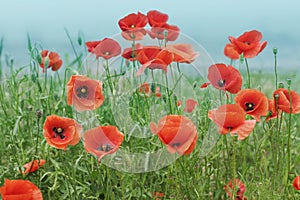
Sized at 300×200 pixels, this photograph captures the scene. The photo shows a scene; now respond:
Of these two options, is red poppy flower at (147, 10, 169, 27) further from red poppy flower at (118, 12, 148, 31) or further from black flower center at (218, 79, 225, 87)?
black flower center at (218, 79, 225, 87)

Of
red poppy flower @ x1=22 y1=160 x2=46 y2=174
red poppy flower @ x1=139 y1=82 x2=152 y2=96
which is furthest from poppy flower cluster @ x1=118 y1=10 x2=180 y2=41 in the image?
red poppy flower @ x1=22 y1=160 x2=46 y2=174

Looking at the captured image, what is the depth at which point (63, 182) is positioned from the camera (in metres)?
1.66

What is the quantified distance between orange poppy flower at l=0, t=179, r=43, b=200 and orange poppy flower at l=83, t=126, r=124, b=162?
0.20 m

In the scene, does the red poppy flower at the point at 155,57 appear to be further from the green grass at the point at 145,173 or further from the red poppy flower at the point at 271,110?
the red poppy flower at the point at 271,110

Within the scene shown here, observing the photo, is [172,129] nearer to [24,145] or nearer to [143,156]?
[143,156]

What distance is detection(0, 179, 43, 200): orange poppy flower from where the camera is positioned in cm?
140

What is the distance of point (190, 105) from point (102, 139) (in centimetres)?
35

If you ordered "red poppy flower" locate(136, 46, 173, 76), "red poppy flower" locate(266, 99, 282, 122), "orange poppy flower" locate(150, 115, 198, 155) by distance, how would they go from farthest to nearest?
"red poppy flower" locate(266, 99, 282, 122), "red poppy flower" locate(136, 46, 173, 76), "orange poppy flower" locate(150, 115, 198, 155)

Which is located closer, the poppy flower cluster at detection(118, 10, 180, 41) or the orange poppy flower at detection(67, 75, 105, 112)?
the orange poppy flower at detection(67, 75, 105, 112)

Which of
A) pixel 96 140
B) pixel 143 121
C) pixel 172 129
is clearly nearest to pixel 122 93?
pixel 143 121

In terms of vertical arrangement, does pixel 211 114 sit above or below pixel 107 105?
above

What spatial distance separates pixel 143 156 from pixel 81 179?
230 mm

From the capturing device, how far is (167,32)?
1.60 metres

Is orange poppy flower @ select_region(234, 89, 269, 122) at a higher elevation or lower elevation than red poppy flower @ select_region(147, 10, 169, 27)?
lower
